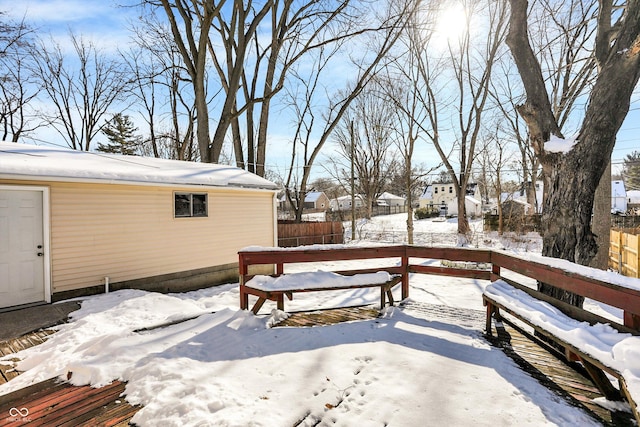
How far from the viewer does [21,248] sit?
17.1ft

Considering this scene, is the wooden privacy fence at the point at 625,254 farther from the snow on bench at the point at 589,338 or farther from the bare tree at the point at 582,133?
the snow on bench at the point at 589,338

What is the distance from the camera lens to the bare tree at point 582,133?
3660mm

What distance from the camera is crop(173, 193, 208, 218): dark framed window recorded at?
24.7 ft

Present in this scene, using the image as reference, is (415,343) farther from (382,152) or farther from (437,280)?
(382,152)

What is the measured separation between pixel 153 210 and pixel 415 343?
6.25 meters

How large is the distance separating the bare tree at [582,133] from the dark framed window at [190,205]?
23.2ft

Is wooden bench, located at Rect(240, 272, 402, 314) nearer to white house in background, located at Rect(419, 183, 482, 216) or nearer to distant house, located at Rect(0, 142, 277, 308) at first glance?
distant house, located at Rect(0, 142, 277, 308)

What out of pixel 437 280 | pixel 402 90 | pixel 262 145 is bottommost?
pixel 437 280

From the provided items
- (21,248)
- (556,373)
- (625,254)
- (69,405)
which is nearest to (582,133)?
(556,373)

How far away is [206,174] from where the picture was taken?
8219 mm

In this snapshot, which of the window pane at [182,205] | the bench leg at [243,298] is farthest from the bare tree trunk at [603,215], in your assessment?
the window pane at [182,205]

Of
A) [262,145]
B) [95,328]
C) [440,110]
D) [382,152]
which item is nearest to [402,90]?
[440,110]

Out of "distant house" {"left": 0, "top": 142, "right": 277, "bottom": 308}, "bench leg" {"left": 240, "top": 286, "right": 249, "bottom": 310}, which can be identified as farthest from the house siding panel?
"bench leg" {"left": 240, "top": 286, "right": 249, "bottom": 310}

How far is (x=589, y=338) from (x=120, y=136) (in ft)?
99.9
